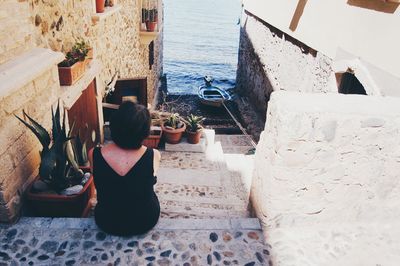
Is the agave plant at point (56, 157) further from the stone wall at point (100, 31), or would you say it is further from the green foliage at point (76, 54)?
the green foliage at point (76, 54)

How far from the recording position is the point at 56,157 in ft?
9.25

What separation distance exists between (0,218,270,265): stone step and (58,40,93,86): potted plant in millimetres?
1764

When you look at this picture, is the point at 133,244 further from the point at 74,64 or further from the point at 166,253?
the point at 74,64

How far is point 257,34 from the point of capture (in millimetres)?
12656

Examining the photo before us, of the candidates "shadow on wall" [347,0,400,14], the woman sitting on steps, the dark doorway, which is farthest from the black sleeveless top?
the dark doorway

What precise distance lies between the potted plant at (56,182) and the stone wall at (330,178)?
1667 mm

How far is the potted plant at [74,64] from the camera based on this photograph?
3809mm

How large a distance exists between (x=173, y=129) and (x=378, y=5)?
4.05 metres

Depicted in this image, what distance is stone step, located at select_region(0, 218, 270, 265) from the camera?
7.87ft

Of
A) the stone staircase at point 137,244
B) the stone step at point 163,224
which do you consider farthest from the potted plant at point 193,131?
the stone step at point 163,224

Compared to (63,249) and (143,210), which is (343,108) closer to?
(143,210)

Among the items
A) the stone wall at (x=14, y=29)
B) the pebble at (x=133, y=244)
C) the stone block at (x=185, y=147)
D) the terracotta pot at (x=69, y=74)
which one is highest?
the stone wall at (x=14, y=29)

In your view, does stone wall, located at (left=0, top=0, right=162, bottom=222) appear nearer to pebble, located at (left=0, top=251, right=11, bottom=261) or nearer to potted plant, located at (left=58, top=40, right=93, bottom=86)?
potted plant, located at (left=58, top=40, right=93, bottom=86)

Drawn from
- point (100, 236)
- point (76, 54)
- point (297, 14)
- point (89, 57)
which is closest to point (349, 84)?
point (297, 14)
